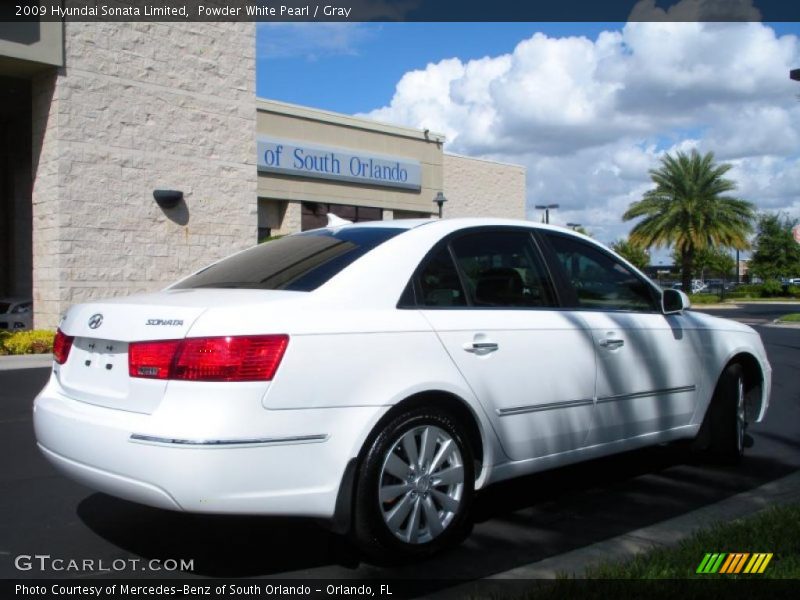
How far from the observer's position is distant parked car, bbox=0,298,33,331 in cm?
1705

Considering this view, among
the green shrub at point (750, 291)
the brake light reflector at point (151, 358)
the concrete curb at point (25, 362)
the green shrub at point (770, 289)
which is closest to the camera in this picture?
the brake light reflector at point (151, 358)

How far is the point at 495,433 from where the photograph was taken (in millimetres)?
4336

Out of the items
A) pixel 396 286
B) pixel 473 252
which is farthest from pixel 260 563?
pixel 473 252

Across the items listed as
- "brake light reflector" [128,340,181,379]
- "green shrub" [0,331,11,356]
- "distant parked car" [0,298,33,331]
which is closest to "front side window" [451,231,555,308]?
"brake light reflector" [128,340,181,379]

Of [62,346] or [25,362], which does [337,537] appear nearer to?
[62,346]

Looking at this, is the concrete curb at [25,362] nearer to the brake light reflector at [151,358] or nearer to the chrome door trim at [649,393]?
the brake light reflector at [151,358]

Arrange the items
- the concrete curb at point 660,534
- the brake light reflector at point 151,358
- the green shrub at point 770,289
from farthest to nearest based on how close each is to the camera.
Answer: the green shrub at point 770,289 < the concrete curb at point 660,534 < the brake light reflector at point 151,358

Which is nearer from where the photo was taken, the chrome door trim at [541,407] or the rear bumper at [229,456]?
the rear bumper at [229,456]

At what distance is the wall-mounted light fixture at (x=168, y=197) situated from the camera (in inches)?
666

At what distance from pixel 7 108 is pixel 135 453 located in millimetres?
18677

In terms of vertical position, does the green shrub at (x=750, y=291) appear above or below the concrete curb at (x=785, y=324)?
above

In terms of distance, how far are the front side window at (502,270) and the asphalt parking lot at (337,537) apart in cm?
127

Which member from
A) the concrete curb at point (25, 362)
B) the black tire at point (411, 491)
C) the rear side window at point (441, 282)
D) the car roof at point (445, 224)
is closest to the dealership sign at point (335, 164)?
the concrete curb at point (25, 362)

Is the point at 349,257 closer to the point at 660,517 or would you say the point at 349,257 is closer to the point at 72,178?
the point at 660,517
